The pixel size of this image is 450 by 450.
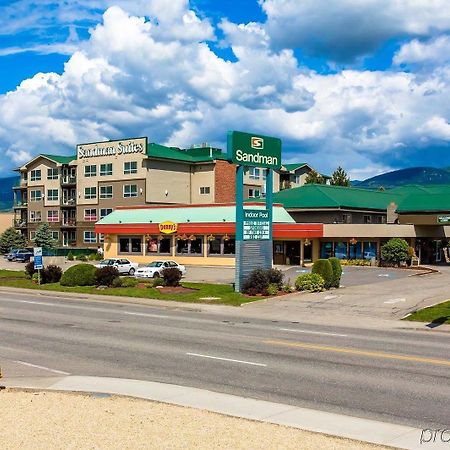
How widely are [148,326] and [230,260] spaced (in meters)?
37.2

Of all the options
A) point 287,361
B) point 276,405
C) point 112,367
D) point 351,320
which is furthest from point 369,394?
point 351,320

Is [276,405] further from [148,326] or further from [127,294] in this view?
[127,294]

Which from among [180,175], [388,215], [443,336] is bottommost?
[443,336]

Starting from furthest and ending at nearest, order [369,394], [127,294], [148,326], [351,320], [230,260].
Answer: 1. [230,260]
2. [127,294]
3. [351,320]
4. [148,326]
5. [369,394]

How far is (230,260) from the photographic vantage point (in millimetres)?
61750

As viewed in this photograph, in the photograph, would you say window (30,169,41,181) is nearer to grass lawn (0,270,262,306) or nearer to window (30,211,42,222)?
window (30,211,42,222)

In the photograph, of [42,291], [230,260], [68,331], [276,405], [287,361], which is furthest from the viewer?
[230,260]

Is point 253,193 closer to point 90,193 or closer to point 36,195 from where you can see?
point 90,193

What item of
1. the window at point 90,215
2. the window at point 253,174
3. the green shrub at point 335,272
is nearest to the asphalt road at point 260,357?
the green shrub at point 335,272

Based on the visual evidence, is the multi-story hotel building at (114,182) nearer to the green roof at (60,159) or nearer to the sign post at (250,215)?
the green roof at (60,159)

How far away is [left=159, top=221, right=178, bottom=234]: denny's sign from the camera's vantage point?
64.9 metres

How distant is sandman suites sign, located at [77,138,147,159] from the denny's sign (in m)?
19.3

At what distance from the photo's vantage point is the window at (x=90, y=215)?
88188 mm

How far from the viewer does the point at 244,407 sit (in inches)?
461
